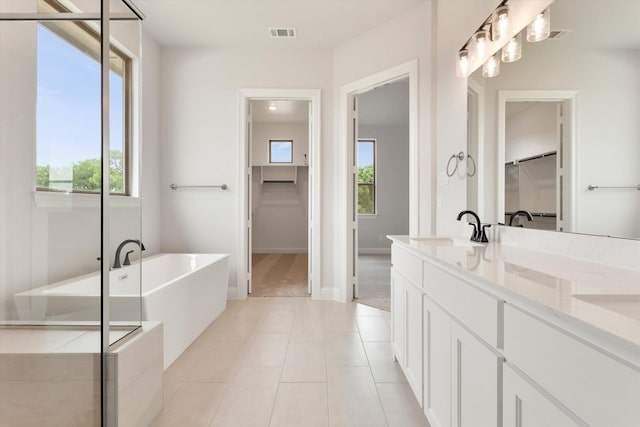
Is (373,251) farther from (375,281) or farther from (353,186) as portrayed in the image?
(353,186)

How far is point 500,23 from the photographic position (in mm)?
A: 1757

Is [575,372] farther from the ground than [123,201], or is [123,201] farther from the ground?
[123,201]

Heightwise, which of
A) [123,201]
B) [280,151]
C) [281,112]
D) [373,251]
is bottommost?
[373,251]

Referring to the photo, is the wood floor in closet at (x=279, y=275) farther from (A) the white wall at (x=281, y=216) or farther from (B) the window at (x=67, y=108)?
(B) the window at (x=67, y=108)

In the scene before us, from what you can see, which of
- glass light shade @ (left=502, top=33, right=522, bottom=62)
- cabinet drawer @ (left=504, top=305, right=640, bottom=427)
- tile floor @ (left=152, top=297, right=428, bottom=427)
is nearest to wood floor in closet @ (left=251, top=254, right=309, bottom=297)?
tile floor @ (left=152, top=297, right=428, bottom=427)

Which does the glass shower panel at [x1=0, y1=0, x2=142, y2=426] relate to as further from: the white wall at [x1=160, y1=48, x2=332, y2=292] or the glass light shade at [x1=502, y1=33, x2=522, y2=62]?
the glass light shade at [x1=502, y1=33, x2=522, y2=62]

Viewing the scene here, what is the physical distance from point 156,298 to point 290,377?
1.03 meters

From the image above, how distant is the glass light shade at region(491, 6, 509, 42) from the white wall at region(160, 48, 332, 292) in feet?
6.87

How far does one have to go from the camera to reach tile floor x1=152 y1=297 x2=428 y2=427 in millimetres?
1634

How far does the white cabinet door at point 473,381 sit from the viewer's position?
2.96 feet

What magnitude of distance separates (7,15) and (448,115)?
2.90 m

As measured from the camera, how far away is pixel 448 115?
8.30 feet

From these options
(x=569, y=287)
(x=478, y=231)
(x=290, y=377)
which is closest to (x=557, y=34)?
(x=478, y=231)

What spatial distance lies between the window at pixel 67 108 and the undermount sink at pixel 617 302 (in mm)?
1965
